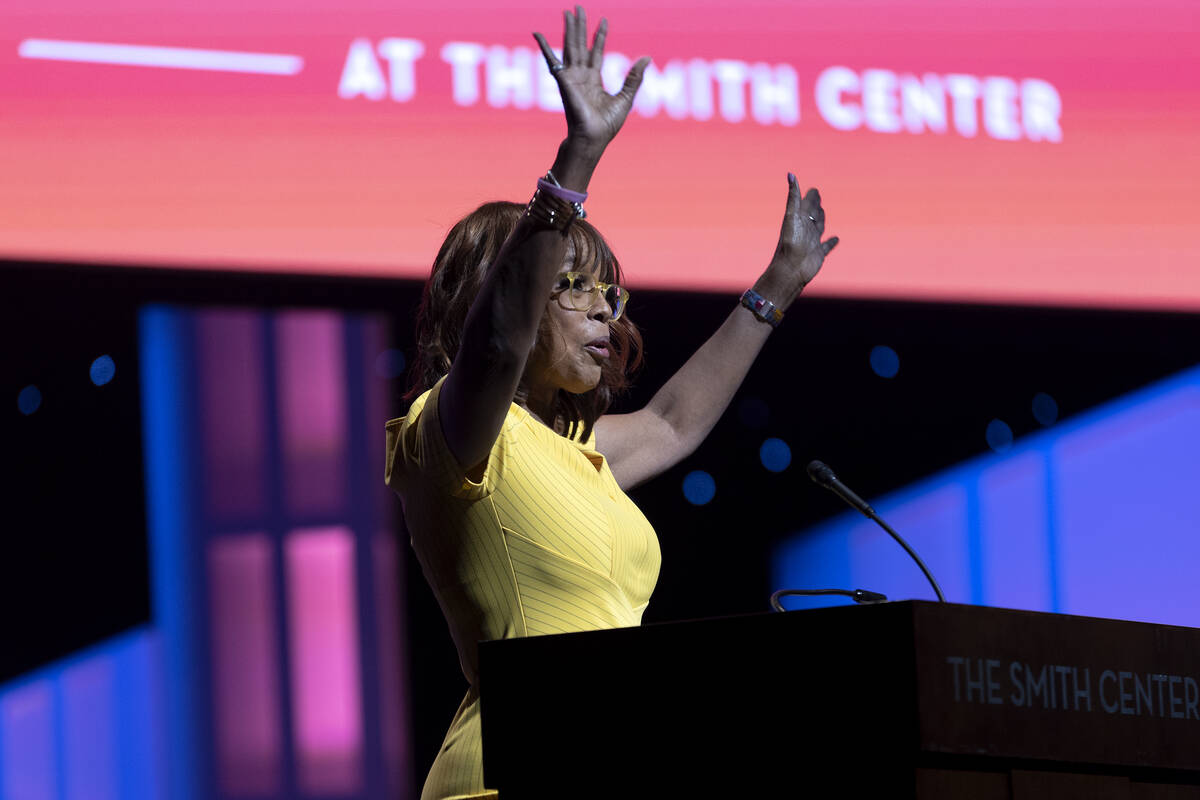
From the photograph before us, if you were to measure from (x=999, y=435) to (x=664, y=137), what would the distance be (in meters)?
1.21

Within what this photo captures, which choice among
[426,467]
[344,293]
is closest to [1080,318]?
[344,293]

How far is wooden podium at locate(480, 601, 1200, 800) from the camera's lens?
1106 millimetres

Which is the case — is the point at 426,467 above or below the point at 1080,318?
below

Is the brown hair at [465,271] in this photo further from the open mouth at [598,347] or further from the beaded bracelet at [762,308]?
the beaded bracelet at [762,308]

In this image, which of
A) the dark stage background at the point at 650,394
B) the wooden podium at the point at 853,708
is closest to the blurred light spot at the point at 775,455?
the dark stage background at the point at 650,394

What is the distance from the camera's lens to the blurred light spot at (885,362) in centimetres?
386

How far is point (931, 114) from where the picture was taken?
3607 millimetres

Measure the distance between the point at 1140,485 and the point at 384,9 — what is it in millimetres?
2227

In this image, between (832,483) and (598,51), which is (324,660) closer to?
(832,483)

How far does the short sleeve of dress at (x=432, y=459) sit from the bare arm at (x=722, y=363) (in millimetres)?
555

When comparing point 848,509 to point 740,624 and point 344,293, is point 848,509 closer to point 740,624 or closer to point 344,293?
point 344,293

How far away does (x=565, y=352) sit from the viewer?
1759 millimetres

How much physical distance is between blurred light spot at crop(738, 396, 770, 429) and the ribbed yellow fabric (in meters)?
2.22

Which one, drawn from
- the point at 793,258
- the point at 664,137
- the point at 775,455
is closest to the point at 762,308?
the point at 793,258
